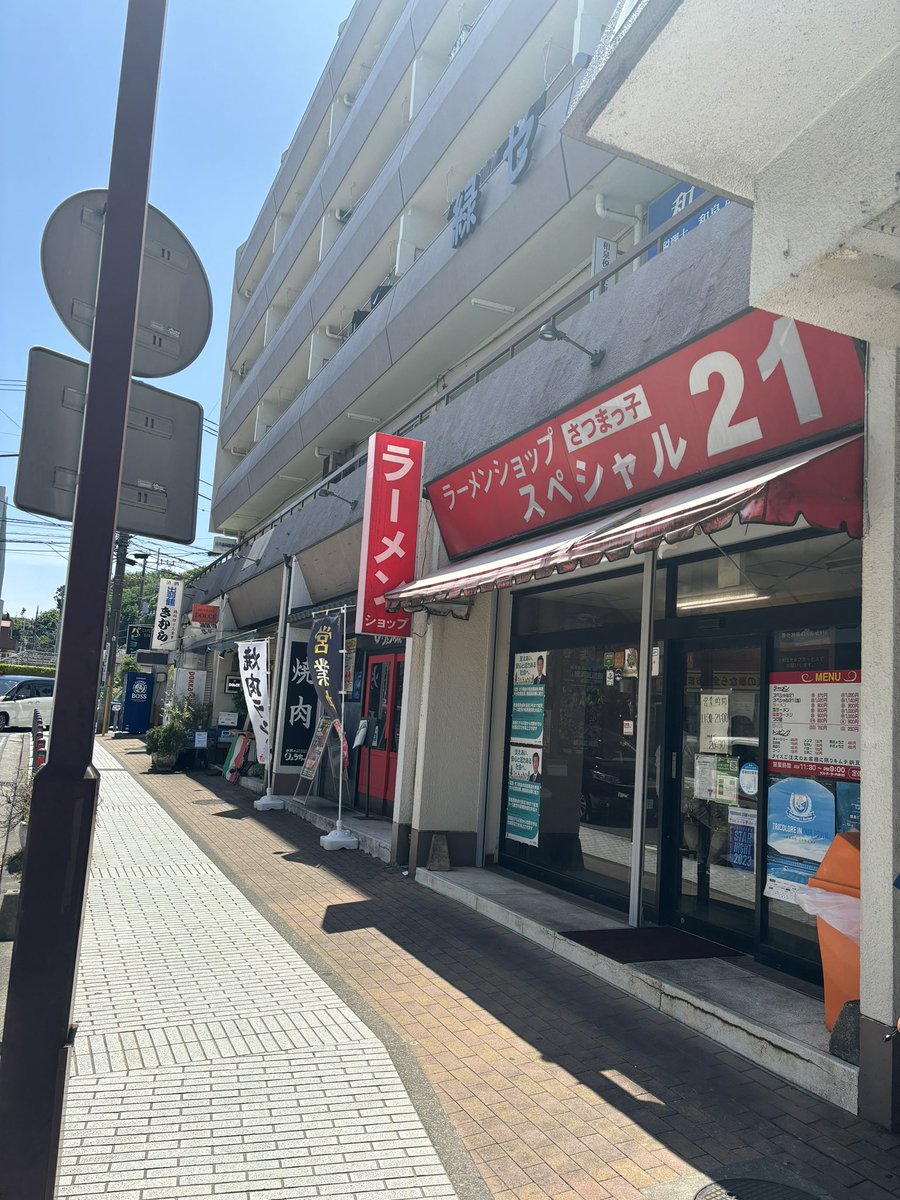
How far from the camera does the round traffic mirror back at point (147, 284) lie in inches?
130

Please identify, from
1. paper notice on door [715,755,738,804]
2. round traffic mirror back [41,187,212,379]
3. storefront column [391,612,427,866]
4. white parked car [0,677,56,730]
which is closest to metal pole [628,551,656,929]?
paper notice on door [715,755,738,804]

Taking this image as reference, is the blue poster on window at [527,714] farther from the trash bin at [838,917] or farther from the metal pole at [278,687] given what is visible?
the metal pole at [278,687]

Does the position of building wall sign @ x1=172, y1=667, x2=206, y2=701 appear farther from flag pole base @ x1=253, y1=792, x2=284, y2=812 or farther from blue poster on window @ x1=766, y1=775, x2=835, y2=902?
blue poster on window @ x1=766, y1=775, x2=835, y2=902

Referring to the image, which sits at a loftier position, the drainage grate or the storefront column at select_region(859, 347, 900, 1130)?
the storefront column at select_region(859, 347, 900, 1130)

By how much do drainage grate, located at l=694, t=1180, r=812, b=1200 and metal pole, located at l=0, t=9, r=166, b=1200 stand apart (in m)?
2.56

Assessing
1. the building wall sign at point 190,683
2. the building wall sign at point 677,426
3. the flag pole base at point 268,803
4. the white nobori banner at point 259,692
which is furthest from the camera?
the building wall sign at point 190,683

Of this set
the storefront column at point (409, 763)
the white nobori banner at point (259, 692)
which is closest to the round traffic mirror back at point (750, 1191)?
the storefront column at point (409, 763)

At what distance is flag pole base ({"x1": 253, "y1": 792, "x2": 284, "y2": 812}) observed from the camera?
14375mm

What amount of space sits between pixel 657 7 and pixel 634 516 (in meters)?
3.34

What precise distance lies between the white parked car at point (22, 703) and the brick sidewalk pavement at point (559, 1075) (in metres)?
25.5

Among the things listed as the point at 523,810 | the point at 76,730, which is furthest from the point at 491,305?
the point at 76,730

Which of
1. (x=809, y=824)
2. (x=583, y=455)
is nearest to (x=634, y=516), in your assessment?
(x=583, y=455)

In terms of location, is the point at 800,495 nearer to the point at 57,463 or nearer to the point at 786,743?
the point at 786,743

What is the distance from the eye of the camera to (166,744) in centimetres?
1959
